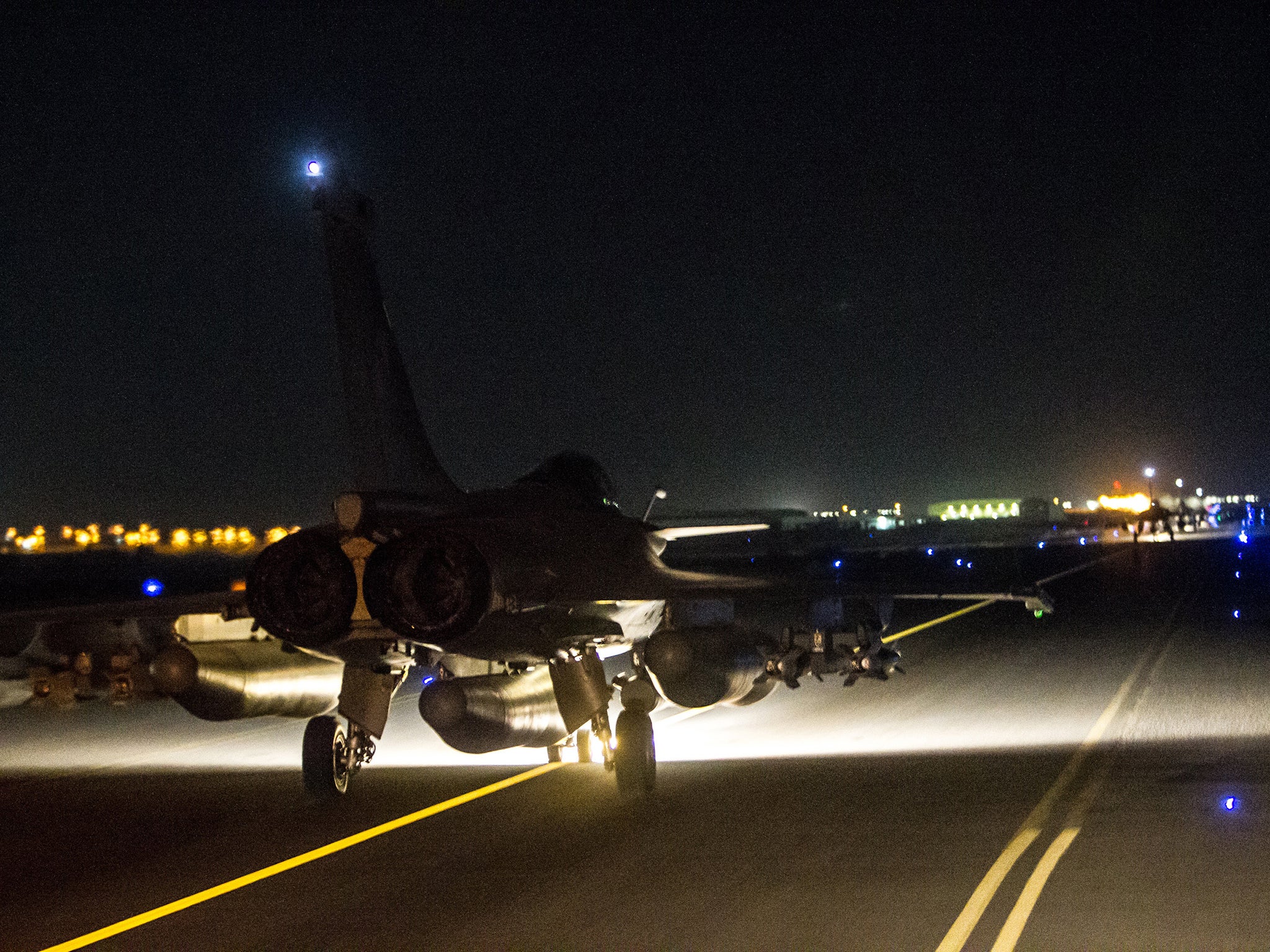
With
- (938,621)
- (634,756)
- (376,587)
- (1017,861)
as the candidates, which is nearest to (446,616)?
(376,587)

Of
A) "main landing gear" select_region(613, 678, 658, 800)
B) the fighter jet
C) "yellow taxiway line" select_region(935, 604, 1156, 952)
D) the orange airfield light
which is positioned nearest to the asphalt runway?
"yellow taxiway line" select_region(935, 604, 1156, 952)

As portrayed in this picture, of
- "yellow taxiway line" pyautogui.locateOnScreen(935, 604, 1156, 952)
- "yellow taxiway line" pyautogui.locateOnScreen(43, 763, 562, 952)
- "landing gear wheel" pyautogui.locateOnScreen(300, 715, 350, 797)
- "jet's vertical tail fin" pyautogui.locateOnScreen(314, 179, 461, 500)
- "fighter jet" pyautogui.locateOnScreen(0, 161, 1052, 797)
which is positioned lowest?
"yellow taxiway line" pyautogui.locateOnScreen(935, 604, 1156, 952)

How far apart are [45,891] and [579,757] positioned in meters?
6.17

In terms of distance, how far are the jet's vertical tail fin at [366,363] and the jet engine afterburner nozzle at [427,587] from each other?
1.63 metres

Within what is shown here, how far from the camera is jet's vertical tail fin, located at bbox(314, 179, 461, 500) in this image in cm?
1276

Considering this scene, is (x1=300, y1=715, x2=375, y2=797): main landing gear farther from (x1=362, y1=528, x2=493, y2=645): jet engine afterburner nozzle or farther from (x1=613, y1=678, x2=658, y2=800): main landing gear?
(x1=613, y1=678, x2=658, y2=800): main landing gear

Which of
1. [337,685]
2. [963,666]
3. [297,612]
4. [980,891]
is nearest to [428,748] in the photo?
[337,685]

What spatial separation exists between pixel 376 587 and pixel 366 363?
273cm

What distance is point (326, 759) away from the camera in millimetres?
11938

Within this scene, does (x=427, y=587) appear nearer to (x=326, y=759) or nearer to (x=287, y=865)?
(x=326, y=759)

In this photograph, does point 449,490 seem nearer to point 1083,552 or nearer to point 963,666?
point 963,666

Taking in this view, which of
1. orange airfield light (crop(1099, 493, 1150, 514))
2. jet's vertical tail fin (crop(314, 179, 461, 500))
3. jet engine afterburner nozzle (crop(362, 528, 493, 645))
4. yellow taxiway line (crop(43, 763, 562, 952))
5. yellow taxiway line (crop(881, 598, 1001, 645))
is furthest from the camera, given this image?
orange airfield light (crop(1099, 493, 1150, 514))

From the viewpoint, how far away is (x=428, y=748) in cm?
1565

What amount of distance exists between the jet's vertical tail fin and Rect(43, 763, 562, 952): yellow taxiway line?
2.75 meters
